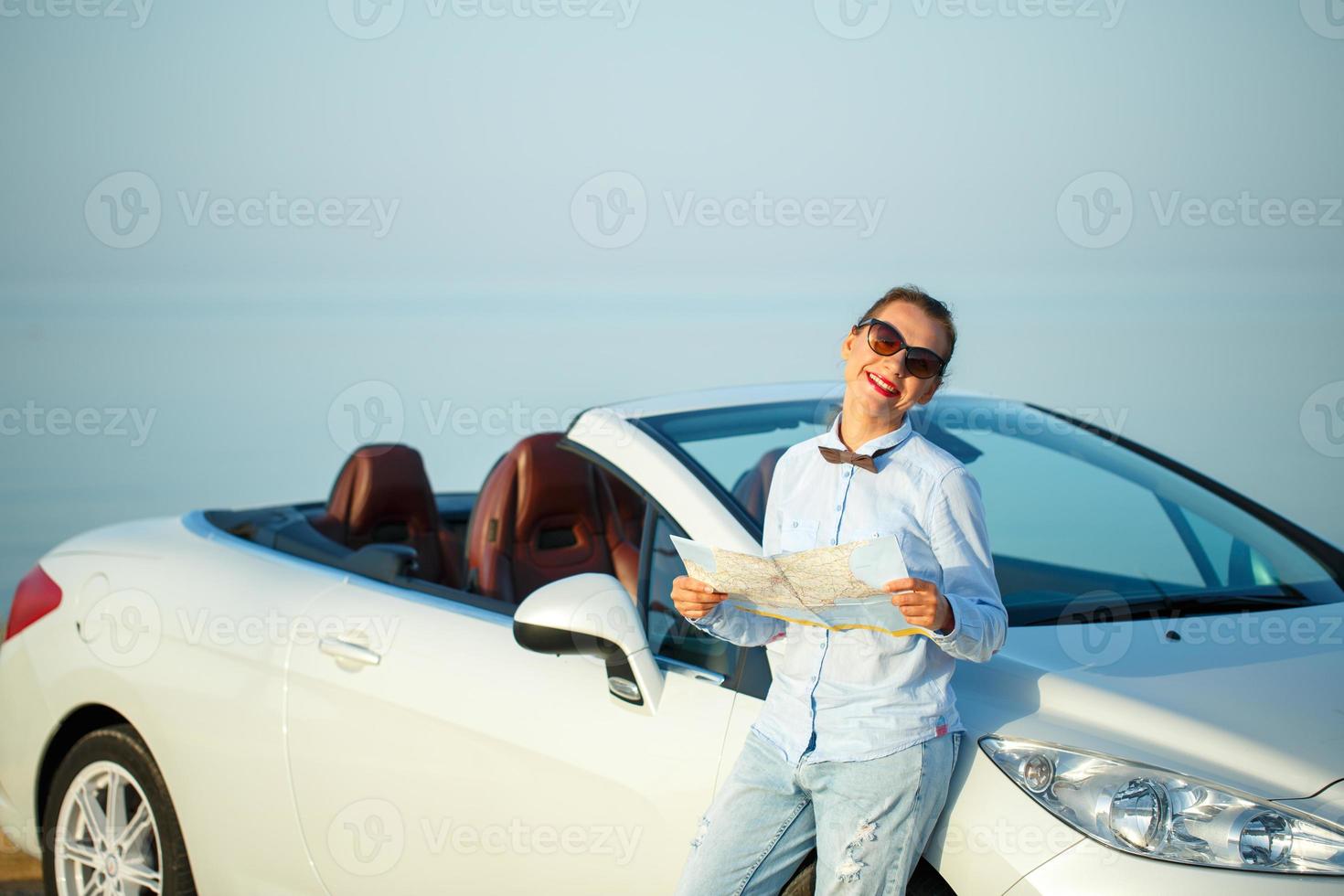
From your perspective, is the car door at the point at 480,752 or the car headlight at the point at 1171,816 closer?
the car headlight at the point at 1171,816

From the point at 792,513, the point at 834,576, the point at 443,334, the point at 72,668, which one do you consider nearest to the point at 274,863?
the point at 72,668

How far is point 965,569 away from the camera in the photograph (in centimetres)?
210

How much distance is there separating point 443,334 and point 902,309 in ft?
58.9

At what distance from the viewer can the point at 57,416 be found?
1415 cm

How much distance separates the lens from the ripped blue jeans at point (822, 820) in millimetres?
2080

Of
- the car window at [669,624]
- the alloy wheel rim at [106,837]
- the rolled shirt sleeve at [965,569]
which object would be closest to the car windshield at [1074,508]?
the car window at [669,624]

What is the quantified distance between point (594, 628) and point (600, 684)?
9.2 inches

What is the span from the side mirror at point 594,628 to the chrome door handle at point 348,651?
609mm

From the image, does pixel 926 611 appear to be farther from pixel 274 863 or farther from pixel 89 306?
pixel 89 306
